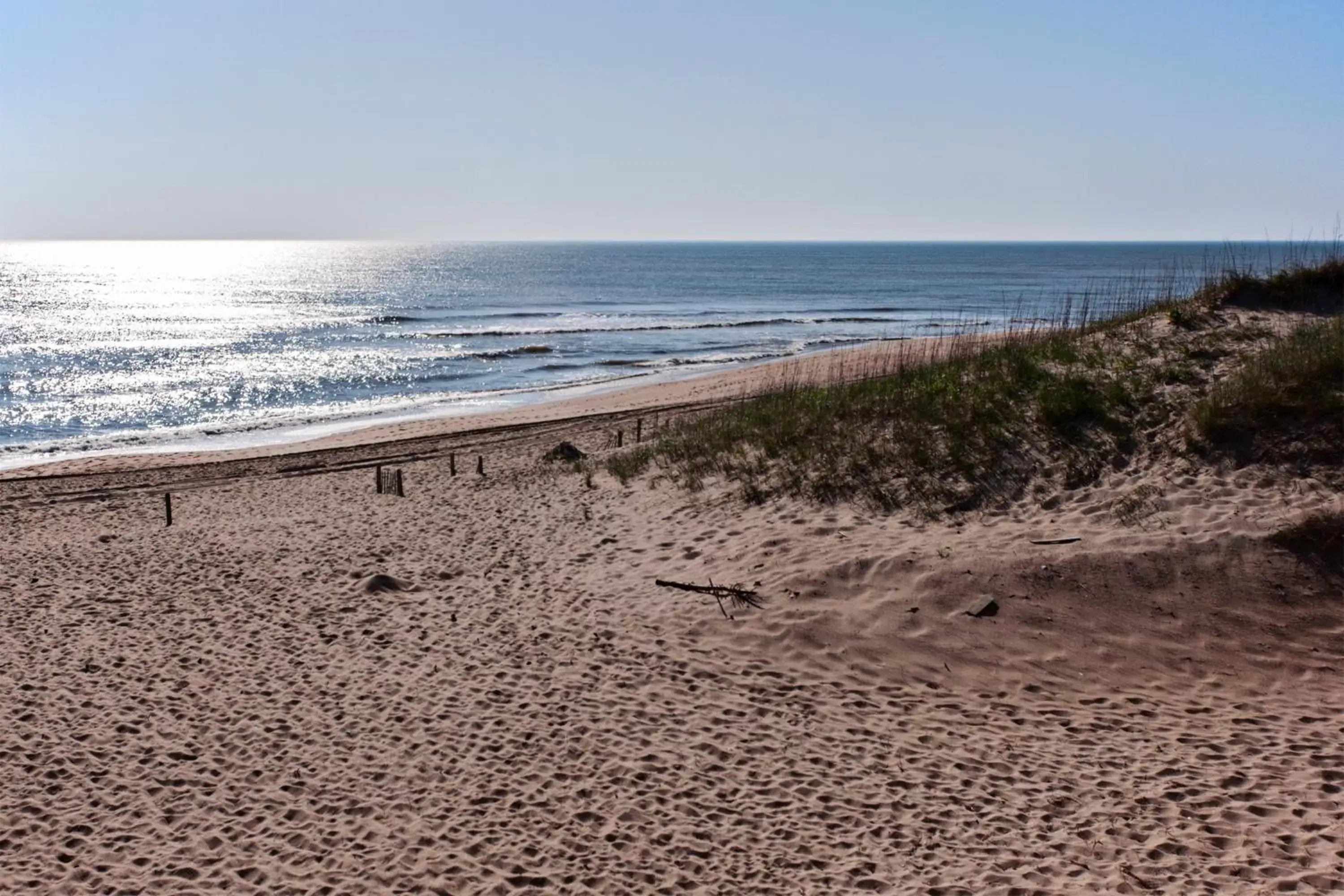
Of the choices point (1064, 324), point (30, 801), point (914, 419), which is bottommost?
point (30, 801)

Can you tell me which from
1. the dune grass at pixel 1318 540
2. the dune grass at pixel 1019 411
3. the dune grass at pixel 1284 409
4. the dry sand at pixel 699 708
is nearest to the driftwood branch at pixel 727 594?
the dry sand at pixel 699 708

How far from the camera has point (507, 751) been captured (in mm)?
8055

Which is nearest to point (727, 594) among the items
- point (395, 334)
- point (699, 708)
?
point (699, 708)

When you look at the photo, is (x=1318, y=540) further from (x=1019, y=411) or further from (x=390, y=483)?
(x=390, y=483)

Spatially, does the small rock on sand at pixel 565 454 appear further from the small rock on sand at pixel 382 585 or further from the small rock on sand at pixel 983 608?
the small rock on sand at pixel 983 608

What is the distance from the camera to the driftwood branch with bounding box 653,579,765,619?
10.5 m

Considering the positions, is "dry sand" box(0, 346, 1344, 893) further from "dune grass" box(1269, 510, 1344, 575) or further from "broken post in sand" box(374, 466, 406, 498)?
"broken post in sand" box(374, 466, 406, 498)

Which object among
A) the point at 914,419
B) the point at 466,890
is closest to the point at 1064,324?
the point at 914,419

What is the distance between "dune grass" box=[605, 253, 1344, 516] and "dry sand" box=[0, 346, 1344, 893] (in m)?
0.74

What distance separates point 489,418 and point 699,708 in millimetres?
22492

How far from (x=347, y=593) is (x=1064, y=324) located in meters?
12.3

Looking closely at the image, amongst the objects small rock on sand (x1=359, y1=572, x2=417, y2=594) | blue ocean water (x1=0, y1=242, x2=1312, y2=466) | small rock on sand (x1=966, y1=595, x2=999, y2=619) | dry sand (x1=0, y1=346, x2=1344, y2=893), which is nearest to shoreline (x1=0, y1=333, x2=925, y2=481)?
blue ocean water (x1=0, y1=242, x2=1312, y2=466)

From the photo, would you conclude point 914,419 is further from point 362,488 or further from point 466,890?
point 362,488

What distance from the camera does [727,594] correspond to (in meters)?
10.8
